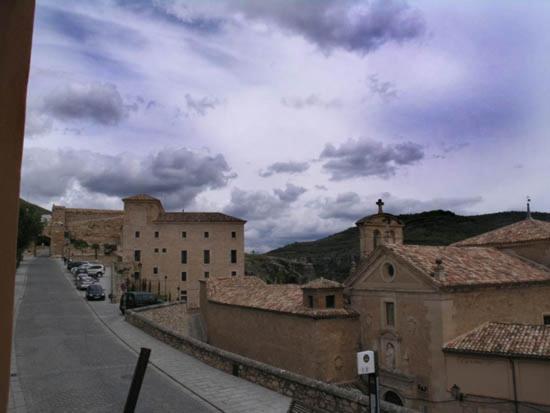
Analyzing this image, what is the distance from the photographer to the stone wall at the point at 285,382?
10.1 metres

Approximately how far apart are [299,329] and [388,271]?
180 inches

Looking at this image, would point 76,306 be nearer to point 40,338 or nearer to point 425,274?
point 40,338

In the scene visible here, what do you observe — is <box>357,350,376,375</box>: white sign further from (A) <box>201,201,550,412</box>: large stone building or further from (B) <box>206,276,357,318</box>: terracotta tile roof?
(B) <box>206,276,357,318</box>: terracotta tile roof

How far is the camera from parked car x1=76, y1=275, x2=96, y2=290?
4019 cm

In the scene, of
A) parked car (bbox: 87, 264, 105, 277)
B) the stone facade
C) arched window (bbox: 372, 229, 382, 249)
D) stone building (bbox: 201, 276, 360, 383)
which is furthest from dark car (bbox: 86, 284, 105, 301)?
the stone facade

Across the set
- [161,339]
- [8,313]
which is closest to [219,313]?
[161,339]

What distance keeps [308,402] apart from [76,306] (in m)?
23.3

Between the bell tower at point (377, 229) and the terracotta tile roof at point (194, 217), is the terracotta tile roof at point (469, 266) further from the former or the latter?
the terracotta tile roof at point (194, 217)

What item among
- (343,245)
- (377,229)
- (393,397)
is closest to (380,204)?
(377,229)

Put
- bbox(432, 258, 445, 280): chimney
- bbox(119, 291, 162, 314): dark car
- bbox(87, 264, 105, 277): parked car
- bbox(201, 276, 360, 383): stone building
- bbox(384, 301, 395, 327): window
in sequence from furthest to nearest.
→ bbox(87, 264, 105, 277): parked car, bbox(119, 291, 162, 314): dark car, bbox(201, 276, 360, 383): stone building, bbox(384, 301, 395, 327): window, bbox(432, 258, 445, 280): chimney

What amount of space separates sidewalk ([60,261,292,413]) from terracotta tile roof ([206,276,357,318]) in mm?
5364

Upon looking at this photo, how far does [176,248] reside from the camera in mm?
50562

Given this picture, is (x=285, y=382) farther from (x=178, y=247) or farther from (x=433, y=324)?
(x=178, y=247)

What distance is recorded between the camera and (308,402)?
1146cm
